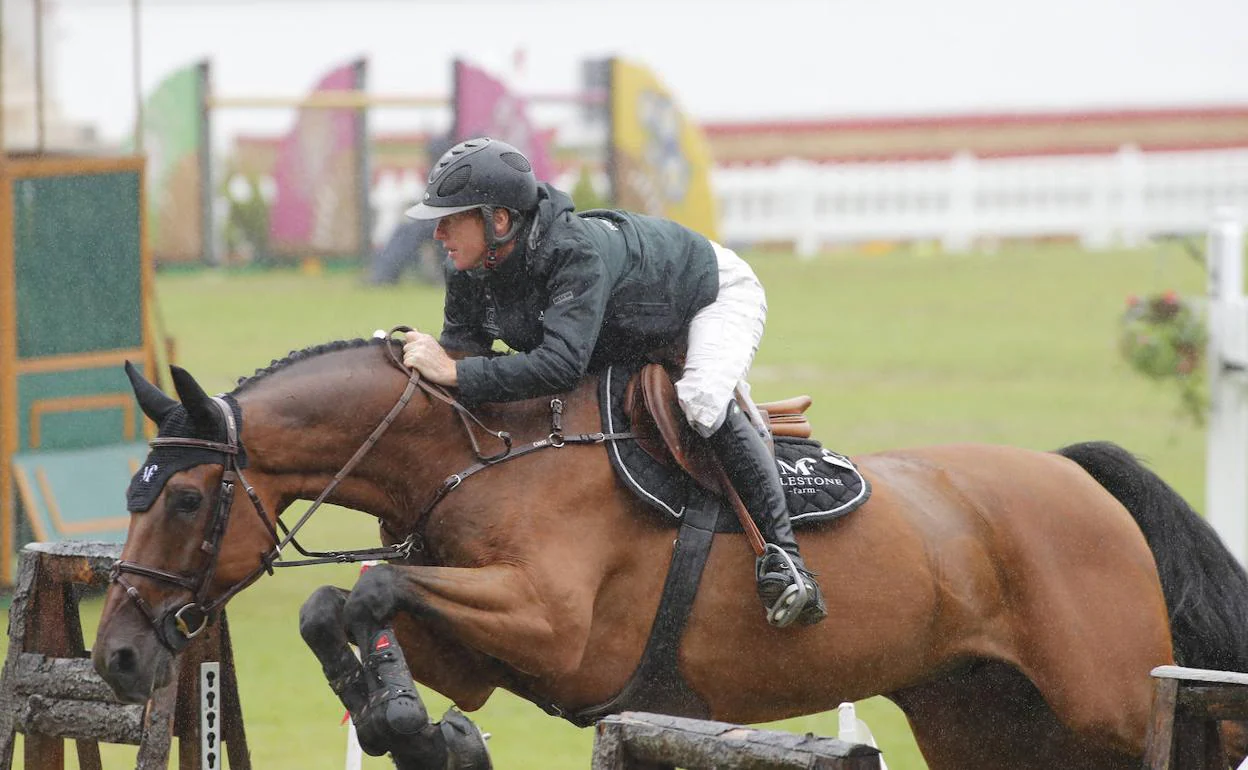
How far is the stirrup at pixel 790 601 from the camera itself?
4.10 m

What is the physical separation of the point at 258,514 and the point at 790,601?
4.16 ft

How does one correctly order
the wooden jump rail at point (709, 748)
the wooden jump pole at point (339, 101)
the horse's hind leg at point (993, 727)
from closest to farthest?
the wooden jump rail at point (709, 748)
the horse's hind leg at point (993, 727)
the wooden jump pole at point (339, 101)

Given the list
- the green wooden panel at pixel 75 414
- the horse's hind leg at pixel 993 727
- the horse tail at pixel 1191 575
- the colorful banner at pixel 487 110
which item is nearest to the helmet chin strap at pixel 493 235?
the horse's hind leg at pixel 993 727

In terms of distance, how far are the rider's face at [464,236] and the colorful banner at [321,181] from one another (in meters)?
17.3

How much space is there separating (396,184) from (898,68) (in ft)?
62.2

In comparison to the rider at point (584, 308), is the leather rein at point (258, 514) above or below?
below

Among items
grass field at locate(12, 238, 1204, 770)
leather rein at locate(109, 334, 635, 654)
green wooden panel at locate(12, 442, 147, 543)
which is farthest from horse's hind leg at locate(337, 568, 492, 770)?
green wooden panel at locate(12, 442, 147, 543)

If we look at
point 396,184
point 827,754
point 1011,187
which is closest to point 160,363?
point 827,754

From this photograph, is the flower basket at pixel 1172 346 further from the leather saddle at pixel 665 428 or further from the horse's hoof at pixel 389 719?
the horse's hoof at pixel 389 719

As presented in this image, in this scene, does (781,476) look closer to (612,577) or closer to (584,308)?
(612,577)

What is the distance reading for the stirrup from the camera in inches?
161

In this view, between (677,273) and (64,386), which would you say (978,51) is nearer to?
(64,386)

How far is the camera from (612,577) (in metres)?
4.20

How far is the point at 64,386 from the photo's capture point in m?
8.50
